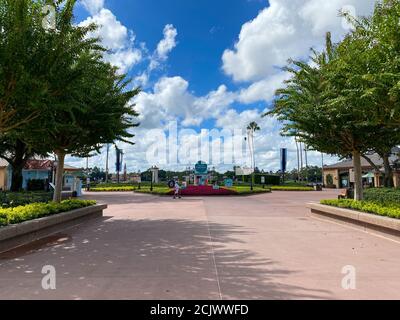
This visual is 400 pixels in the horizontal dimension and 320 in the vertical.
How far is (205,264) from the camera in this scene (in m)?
6.20

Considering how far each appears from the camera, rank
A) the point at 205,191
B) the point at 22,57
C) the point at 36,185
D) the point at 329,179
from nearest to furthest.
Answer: the point at 22,57 < the point at 36,185 < the point at 205,191 < the point at 329,179

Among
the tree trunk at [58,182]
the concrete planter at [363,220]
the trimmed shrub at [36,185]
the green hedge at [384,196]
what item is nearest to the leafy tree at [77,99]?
the tree trunk at [58,182]

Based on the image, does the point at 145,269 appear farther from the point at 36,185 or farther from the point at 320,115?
the point at 36,185

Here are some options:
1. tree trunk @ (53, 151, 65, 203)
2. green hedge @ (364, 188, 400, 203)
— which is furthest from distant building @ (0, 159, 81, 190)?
green hedge @ (364, 188, 400, 203)

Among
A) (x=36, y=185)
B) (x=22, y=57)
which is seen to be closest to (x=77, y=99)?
(x=22, y=57)

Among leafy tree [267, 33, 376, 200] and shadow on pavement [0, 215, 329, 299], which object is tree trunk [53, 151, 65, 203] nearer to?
shadow on pavement [0, 215, 329, 299]

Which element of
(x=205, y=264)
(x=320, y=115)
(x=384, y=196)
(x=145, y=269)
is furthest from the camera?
(x=384, y=196)

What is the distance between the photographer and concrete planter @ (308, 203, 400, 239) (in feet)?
28.6

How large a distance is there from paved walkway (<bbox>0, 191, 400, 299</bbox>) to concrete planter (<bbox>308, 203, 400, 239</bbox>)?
0.43 metres

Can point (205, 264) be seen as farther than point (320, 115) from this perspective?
No

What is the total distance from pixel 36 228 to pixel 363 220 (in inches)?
358

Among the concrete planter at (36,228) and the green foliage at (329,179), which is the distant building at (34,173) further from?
the green foliage at (329,179)
